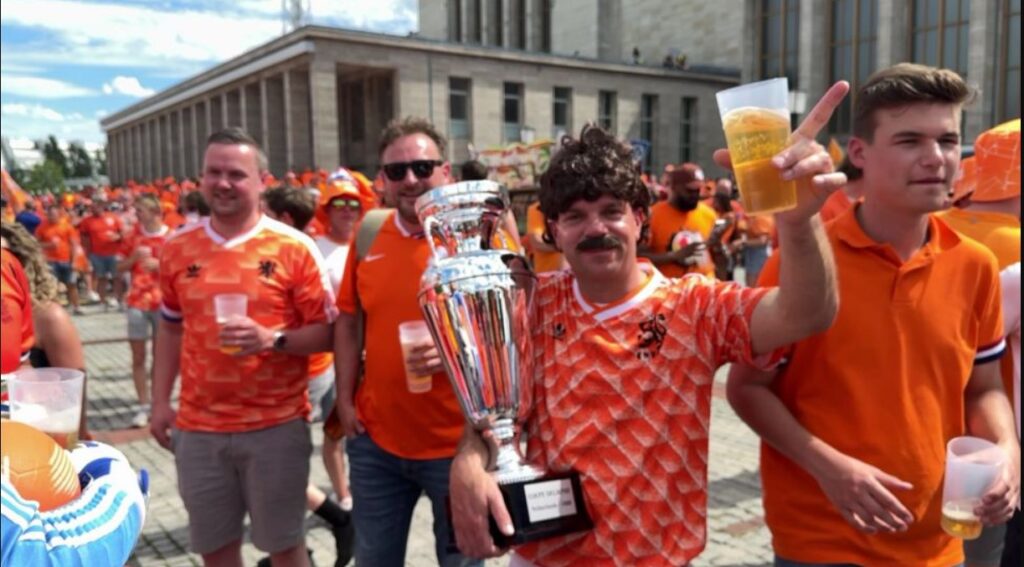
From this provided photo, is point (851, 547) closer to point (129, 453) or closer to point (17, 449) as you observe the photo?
point (17, 449)

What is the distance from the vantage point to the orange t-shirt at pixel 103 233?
14.2m

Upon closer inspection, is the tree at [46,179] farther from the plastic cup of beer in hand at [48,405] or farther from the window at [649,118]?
the plastic cup of beer in hand at [48,405]

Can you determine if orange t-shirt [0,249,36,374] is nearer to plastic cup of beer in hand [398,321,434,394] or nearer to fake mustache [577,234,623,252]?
plastic cup of beer in hand [398,321,434,394]

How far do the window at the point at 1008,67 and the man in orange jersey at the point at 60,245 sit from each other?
3129 centimetres

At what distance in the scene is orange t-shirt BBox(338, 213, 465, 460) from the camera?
10.0 feet

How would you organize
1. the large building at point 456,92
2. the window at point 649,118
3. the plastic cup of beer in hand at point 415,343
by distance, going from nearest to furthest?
the plastic cup of beer in hand at point 415,343 < the large building at point 456,92 < the window at point 649,118

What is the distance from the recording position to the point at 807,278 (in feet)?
6.03

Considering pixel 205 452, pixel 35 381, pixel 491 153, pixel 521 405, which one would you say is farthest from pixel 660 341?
pixel 491 153

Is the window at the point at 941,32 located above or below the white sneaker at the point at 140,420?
above

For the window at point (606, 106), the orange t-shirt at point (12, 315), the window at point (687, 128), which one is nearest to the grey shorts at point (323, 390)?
the orange t-shirt at point (12, 315)

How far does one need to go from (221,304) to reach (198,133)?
162 feet

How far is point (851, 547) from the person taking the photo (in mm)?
2123

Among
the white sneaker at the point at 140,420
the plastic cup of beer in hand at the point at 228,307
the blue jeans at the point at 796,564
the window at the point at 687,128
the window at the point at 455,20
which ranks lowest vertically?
the white sneaker at the point at 140,420

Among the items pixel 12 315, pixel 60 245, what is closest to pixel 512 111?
pixel 60 245
